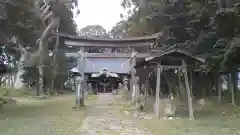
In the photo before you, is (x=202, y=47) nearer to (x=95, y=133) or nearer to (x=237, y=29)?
(x=237, y=29)

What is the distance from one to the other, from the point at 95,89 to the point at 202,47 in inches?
1240

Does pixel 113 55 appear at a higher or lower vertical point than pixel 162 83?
higher

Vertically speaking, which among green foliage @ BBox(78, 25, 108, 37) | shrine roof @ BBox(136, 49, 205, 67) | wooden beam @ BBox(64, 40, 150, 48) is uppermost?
green foliage @ BBox(78, 25, 108, 37)

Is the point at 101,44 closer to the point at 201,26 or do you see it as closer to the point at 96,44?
the point at 96,44

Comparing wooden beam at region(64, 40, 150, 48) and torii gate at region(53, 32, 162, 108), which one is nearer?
torii gate at region(53, 32, 162, 108)

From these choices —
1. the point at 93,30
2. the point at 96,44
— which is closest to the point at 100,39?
the point at 96,44

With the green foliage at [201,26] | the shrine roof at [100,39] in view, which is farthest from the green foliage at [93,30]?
the shrine roof at [100,39]

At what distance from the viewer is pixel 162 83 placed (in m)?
24.3

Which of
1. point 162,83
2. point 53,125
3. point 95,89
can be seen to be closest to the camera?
point 53,125

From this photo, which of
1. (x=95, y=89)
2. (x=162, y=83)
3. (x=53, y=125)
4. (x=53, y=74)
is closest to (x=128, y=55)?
(x=162, y=83)

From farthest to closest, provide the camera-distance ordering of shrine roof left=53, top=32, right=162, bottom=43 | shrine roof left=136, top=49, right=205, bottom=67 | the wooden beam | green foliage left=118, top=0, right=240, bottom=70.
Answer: the wooden beam < shrine roof left=53, top=32, right=162, bottom=43 < shrine roof left=136, top=49, right=205, bottom=67 < green foliage left=118, top=0, right=240, bottom=70

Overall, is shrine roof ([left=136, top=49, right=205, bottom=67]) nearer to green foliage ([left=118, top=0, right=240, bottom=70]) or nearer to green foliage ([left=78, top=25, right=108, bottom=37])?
green foliage ([left=118, top=0, right=240, bottom=70])

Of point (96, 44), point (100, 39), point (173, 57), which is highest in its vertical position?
point (100, 39)

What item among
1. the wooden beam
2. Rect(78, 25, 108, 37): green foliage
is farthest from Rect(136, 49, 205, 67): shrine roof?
Rect(78, 25, 108, 37): green foliage
